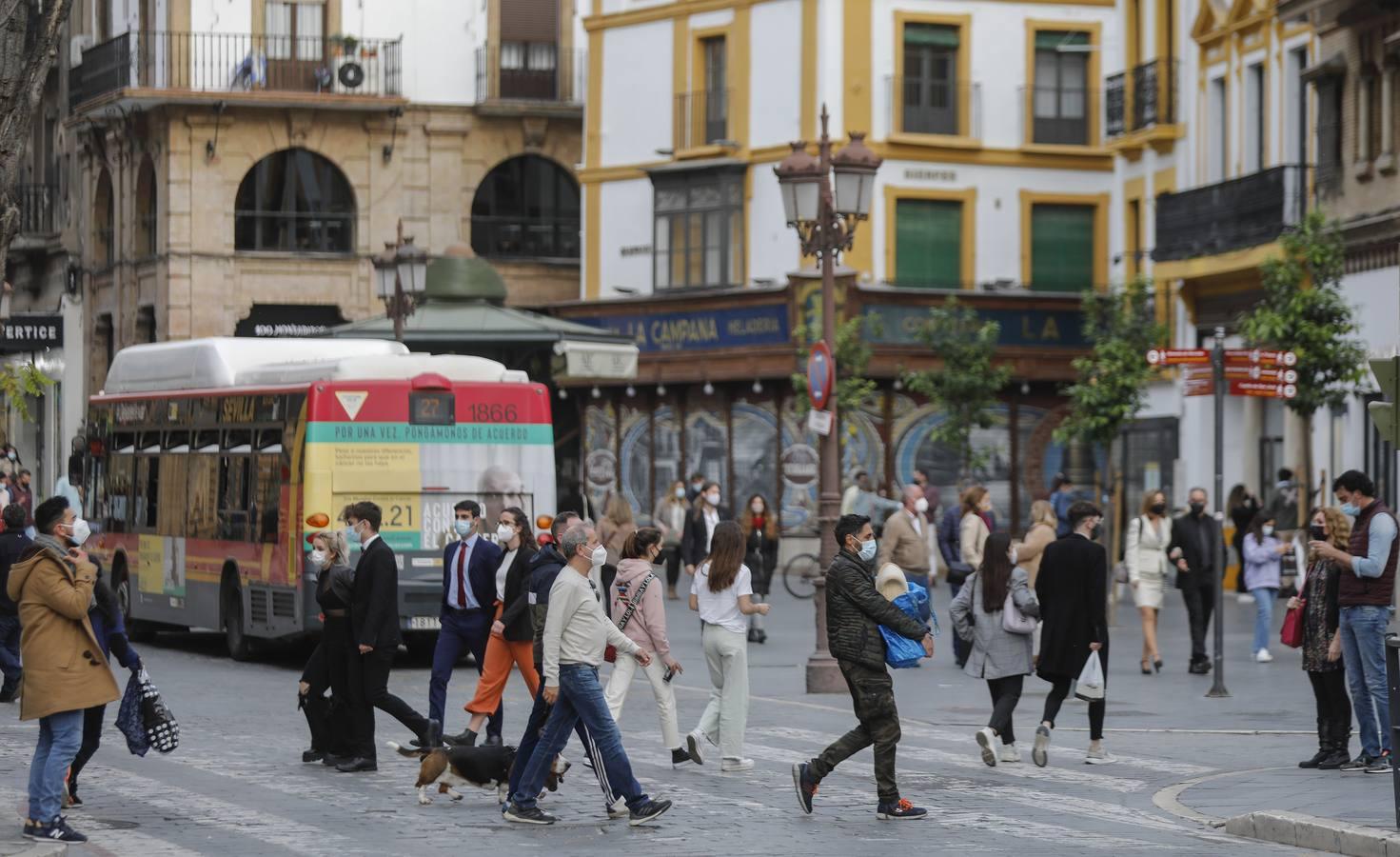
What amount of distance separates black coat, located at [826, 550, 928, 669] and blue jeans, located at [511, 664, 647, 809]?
1.36 meters

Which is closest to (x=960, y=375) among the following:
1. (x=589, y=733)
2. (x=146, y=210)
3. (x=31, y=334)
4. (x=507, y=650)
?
(x=31, y=334)

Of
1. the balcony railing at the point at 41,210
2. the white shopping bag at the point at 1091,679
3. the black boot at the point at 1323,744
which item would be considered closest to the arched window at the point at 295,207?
the balcony railing at the point at 41,210

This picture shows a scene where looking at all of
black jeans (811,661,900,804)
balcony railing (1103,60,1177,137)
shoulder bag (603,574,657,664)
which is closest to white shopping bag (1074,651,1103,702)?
black jeans (811,661,900,804)

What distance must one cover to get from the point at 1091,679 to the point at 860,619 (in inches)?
105

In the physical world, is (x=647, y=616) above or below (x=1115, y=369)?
below

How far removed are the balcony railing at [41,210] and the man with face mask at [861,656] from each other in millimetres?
46133

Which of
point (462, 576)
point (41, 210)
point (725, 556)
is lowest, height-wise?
point (462, 576)

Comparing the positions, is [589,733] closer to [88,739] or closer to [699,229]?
[88,739]

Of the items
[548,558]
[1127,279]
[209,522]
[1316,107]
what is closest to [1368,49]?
[1316,107]

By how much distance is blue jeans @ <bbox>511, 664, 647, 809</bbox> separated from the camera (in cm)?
1348

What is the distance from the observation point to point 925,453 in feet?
151

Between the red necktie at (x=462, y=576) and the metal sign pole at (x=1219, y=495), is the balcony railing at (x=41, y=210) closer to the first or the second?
the metal sign pole at (x=1219, y=495)

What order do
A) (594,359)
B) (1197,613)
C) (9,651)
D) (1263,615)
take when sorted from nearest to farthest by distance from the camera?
(9,651) < (1197,613) < (1263,615) < (594,359)

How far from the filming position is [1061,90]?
47.0m
